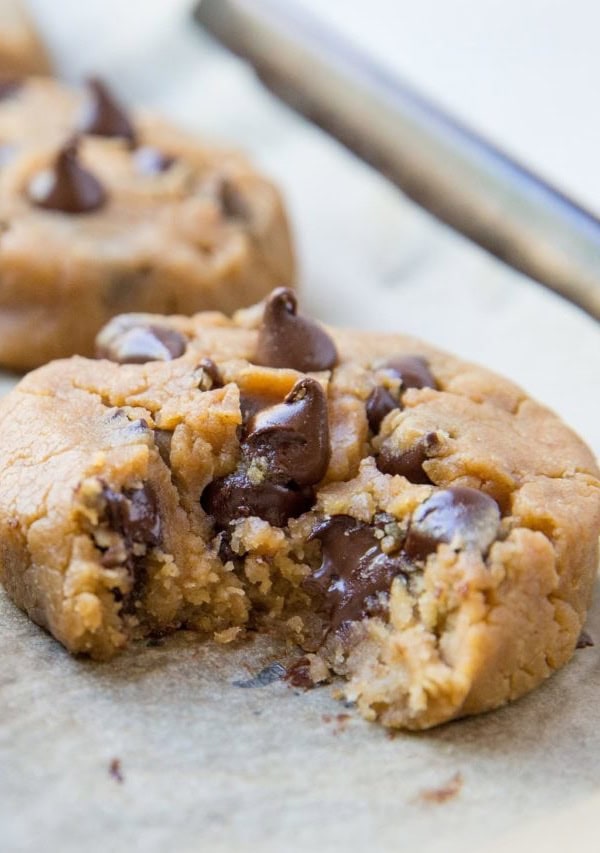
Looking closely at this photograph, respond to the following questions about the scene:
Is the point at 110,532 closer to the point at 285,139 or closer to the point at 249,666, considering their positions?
the point at 249,666

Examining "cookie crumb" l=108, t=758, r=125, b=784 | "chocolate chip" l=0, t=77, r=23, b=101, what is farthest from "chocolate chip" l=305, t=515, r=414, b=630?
"chocolate chip" l=0, t=77, r=23, b=101

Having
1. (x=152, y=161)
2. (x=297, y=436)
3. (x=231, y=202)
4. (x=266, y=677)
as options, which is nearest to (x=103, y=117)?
(x=152, y=161)

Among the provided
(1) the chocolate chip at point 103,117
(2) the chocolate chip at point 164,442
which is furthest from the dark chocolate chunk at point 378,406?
(1) the chocolate chip at point 103,117

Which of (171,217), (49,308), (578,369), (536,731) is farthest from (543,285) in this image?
(536,731)

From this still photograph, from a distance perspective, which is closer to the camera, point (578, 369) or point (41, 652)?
point (41, 652)

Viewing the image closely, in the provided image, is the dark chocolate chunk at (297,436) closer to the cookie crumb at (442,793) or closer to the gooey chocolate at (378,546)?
the gooey chocolate at (378,546)

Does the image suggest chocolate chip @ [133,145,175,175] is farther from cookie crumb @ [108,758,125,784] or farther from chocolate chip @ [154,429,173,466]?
cookie crumb @ [108,758,125,784]

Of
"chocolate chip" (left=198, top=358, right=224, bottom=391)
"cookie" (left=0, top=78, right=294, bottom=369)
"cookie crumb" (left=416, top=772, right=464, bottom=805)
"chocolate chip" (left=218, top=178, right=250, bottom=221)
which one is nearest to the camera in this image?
"cookie crumb" (left=416, top=772, right=464, bottom=805)
